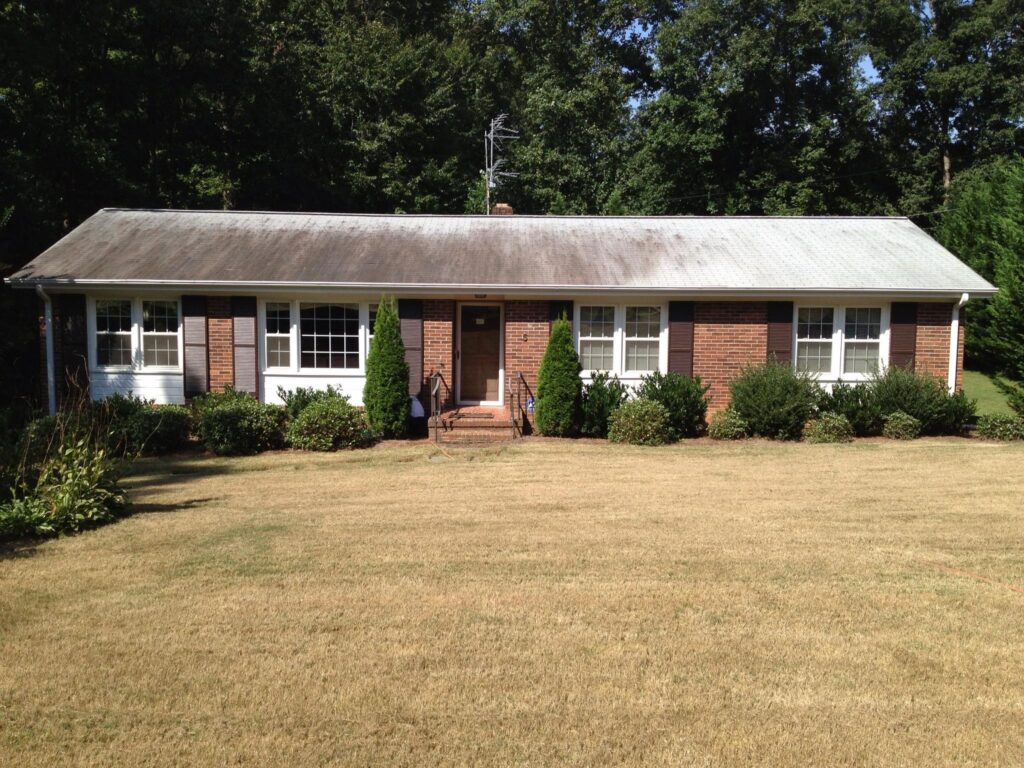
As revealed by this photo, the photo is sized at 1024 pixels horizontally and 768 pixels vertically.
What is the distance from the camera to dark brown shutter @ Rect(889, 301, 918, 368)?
1588 centimetres

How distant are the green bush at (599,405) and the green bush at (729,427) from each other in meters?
1.64

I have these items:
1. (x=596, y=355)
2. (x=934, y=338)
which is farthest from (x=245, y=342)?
(x=934, y=338)

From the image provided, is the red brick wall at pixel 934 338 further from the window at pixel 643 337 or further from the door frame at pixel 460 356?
the door frame at pixel 460 356

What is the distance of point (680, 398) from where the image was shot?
1483 centimetres

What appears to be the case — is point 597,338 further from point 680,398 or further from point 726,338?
point 726,338

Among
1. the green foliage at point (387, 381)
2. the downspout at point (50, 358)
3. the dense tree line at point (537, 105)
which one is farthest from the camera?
the dense tree line at point (537, 105)

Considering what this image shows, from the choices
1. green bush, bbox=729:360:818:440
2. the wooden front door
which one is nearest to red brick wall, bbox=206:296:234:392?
the wooden front door

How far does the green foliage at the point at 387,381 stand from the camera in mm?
14539

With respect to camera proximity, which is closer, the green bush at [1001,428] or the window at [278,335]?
the green bush at [1001,428]

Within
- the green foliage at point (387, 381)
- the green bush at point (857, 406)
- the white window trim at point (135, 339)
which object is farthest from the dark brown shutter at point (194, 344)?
the green bush at point (857, 406)

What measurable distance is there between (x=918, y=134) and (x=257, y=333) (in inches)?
1141

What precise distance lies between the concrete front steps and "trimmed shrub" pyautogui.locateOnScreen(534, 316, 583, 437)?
766 millimetres

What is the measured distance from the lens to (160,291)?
15.6 meters

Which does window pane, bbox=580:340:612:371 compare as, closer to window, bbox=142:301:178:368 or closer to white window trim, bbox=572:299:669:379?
white window trim, bbox=572:299:669:379
